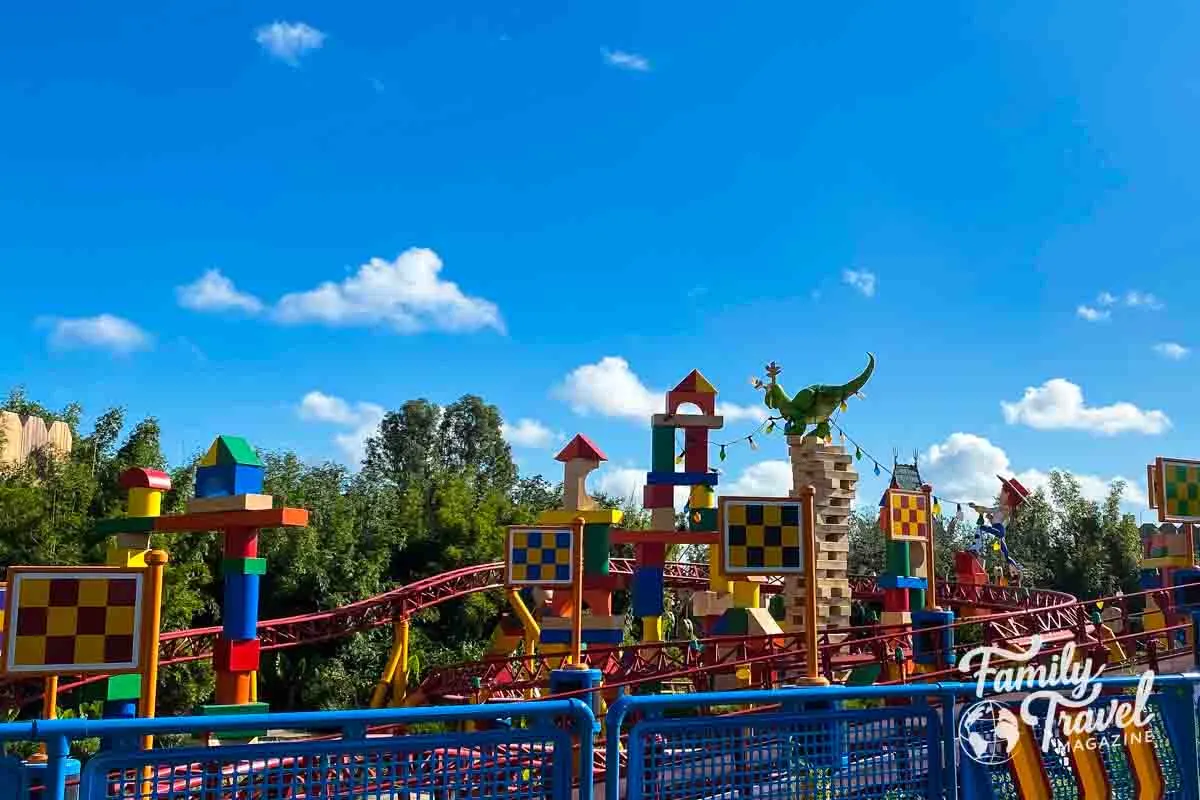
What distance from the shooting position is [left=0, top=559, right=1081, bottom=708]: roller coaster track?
15133 millimetres

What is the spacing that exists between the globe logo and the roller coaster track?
7.79 meters

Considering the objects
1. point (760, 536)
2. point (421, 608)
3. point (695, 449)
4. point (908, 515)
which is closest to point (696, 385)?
point (695, 449)

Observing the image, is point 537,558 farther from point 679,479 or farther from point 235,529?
point 679,479

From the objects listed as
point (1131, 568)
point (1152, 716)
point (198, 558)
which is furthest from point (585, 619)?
point (1131, 568)

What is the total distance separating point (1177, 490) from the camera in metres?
11.7

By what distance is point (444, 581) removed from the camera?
22.4 metres

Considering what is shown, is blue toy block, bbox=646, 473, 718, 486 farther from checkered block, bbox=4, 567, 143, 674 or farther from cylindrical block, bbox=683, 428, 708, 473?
checkered block, bbox=4, 567, 143, 674

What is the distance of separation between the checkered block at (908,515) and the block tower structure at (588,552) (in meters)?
4.43

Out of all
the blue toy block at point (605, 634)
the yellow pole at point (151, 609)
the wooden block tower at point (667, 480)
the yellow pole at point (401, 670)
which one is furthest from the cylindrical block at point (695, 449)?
the yellow pole at point (151, 609)

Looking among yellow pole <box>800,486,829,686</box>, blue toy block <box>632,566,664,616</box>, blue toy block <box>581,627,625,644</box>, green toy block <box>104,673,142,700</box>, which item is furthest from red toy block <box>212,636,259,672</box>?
blue toy block <box>632,566,664,616</box>

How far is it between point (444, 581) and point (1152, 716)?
18345 millimetres

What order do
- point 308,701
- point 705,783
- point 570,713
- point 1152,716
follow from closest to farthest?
point 570,713 → point 705,783 → point 1152,716 → point 308,701

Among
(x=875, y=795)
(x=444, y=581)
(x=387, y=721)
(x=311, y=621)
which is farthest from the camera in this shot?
(x=444, y=581)

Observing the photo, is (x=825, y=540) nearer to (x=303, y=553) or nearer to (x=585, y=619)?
(x=585, y=619)
